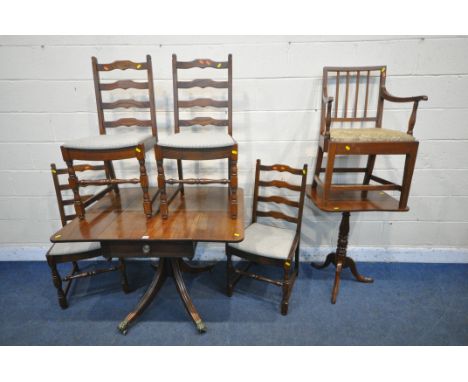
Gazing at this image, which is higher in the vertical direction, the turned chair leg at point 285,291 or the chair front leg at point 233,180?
the chair front leg at point 233,180

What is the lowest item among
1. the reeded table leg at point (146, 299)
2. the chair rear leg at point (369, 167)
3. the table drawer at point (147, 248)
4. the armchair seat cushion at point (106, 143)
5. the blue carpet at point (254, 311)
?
the blue carpet at point (254, 311)

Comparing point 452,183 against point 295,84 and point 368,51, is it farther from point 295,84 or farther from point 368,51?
point 295,84

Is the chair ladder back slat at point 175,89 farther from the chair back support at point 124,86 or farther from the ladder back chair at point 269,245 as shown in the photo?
the ladder back chair at point 269,245

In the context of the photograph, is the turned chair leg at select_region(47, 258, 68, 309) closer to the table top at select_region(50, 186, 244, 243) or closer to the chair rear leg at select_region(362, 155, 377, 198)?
the table top at select_region(50, 186, 244, 243)

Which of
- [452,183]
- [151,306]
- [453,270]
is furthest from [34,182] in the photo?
[453,270]

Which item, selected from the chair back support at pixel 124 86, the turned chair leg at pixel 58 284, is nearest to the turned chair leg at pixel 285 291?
the chair back support at pixel 124 86

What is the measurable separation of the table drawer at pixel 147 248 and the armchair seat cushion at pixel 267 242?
48cm

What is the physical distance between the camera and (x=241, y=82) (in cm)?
200

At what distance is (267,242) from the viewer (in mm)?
1870

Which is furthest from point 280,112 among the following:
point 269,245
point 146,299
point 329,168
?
point 146,299

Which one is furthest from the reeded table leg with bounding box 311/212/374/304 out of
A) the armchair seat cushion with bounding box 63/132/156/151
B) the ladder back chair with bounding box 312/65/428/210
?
the armchair seat cushion with bounding box 63/132/156/151

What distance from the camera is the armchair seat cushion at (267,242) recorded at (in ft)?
5.80

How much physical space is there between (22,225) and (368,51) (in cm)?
309

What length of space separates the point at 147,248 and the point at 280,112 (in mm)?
1345
